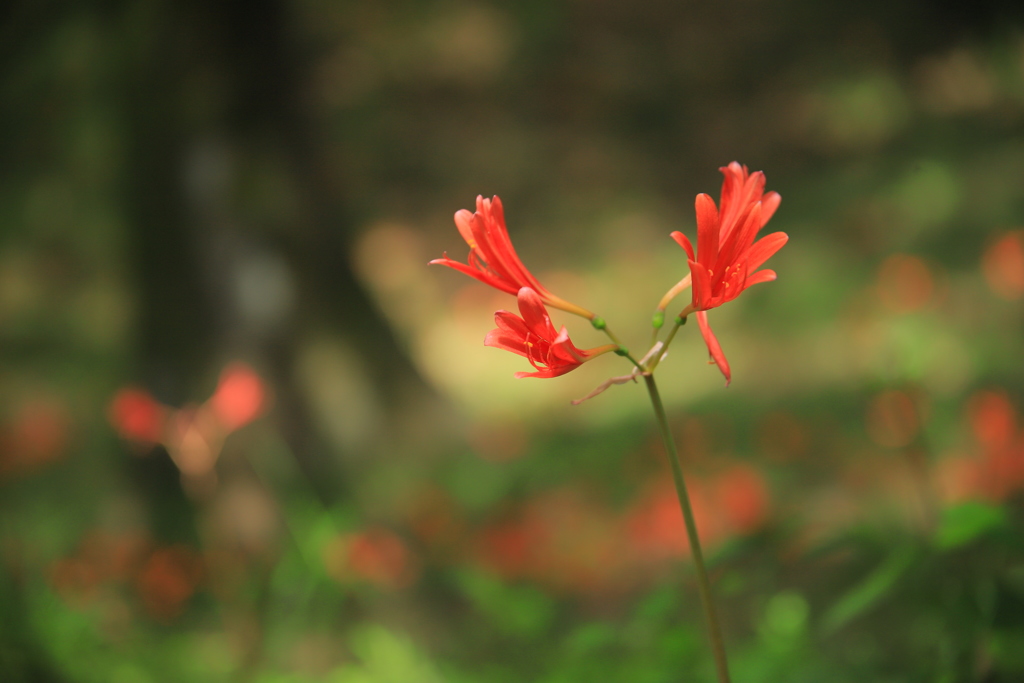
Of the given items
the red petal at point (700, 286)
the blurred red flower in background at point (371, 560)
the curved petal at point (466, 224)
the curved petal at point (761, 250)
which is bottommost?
the blurred red flower in background at point (371, 560)

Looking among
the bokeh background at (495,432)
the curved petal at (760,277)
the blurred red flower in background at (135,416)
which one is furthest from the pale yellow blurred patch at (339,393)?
the curved petal at (760,277)

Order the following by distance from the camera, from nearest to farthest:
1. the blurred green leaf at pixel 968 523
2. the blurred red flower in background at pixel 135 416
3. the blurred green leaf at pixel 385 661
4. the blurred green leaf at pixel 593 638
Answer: the blurred green leaf at pixel 968 523, the blurred green leaf at pixel 593 638, the blurred green leaf at pixel 385 661, the blurred red flower in background at pixel 135 416

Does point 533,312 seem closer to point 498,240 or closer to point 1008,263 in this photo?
point 498,240

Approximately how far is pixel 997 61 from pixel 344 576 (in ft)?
7.90

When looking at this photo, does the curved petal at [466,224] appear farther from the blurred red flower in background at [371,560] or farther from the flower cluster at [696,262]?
the blurred red flower in background at [371,560]

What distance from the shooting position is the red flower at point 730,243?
0.41m

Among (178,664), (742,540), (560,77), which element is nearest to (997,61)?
(742,540)

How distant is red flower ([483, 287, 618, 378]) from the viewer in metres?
0.41

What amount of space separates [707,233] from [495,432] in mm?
2505

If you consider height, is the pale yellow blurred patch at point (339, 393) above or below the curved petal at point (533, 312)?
above

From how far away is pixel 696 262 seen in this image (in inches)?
16.0

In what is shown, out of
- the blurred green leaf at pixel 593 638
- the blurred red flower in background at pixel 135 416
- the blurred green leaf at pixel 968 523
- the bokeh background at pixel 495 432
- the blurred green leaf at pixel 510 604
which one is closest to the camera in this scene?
the blurred green leaf at pixel 968 523

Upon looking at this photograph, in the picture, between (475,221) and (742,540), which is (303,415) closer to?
(742,540)

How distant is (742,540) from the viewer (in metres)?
0.70
